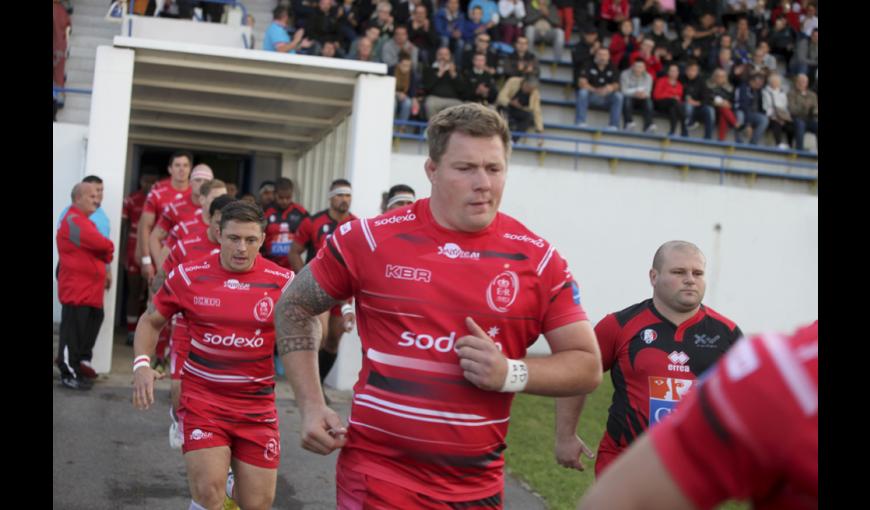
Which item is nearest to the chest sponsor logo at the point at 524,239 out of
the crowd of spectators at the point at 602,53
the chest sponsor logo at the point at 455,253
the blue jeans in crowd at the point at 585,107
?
the chest sponsor logo at the point at 455,253

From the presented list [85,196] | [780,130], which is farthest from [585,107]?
[85,196]

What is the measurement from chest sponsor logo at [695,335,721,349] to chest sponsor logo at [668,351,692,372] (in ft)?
0.37

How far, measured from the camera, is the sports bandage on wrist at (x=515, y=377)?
11.3ft

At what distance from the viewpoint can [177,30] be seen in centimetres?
1439

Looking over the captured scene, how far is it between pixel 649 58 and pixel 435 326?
57.5 ft

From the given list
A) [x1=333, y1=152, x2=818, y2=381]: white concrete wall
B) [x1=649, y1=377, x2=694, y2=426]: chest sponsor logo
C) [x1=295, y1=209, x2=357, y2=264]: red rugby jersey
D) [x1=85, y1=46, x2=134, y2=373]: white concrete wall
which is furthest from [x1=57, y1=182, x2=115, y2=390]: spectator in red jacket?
[x1=649, y1=377, x2=694, y2=426]: chest sponsor logo

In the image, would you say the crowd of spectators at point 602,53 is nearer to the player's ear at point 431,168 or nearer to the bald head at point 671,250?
the bald head at point 671,250

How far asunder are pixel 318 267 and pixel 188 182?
870cm

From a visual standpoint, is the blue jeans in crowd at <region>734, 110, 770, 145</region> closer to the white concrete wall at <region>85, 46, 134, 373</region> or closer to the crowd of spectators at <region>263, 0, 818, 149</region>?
the crowd of spectators at <region>263, 0, 818, 149</region>

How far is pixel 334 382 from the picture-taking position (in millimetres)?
12039

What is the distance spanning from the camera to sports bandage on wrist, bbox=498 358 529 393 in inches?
135

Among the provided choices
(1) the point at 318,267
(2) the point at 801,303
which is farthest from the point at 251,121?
(1) the point at 318,267
